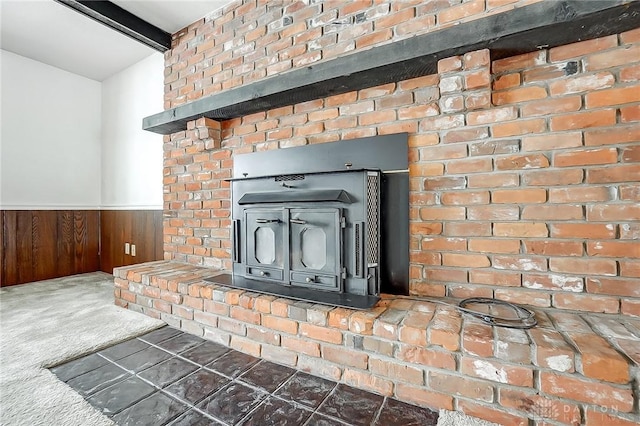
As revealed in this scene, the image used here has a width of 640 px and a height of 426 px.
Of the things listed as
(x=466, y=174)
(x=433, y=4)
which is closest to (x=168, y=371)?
(x=466, y=174)

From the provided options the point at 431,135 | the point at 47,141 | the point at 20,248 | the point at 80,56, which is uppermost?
the point at 80,56

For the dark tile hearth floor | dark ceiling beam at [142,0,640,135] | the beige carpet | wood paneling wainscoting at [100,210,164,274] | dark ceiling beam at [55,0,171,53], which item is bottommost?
the dark tile hearth floor

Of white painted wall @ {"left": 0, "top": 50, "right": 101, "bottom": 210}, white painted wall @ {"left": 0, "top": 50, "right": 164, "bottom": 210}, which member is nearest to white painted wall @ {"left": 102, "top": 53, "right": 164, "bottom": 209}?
white painted wall @ {"left": 0, "top": 50, "right": 164, "bottom": 210}

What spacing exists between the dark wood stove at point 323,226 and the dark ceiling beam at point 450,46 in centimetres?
32

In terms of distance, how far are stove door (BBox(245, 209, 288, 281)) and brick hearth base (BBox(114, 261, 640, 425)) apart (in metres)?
0.18

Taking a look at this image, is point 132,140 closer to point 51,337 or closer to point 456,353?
point 51,337

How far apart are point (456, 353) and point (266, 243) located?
114 cm

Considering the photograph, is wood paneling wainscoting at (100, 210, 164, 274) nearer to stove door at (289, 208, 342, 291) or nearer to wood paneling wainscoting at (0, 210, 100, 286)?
wood paneling wainscoting at (0, 210, 100, 286)

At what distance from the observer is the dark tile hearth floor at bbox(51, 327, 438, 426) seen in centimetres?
108

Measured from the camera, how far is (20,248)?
3.03m

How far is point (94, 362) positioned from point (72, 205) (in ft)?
9.01

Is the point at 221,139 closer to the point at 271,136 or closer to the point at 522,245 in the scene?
the point at 271,136

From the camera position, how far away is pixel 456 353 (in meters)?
1.06

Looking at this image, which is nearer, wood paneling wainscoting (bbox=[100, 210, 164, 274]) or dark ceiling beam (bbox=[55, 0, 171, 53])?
dark ceiling beam (bbox=[55, 0, 171, 53])
